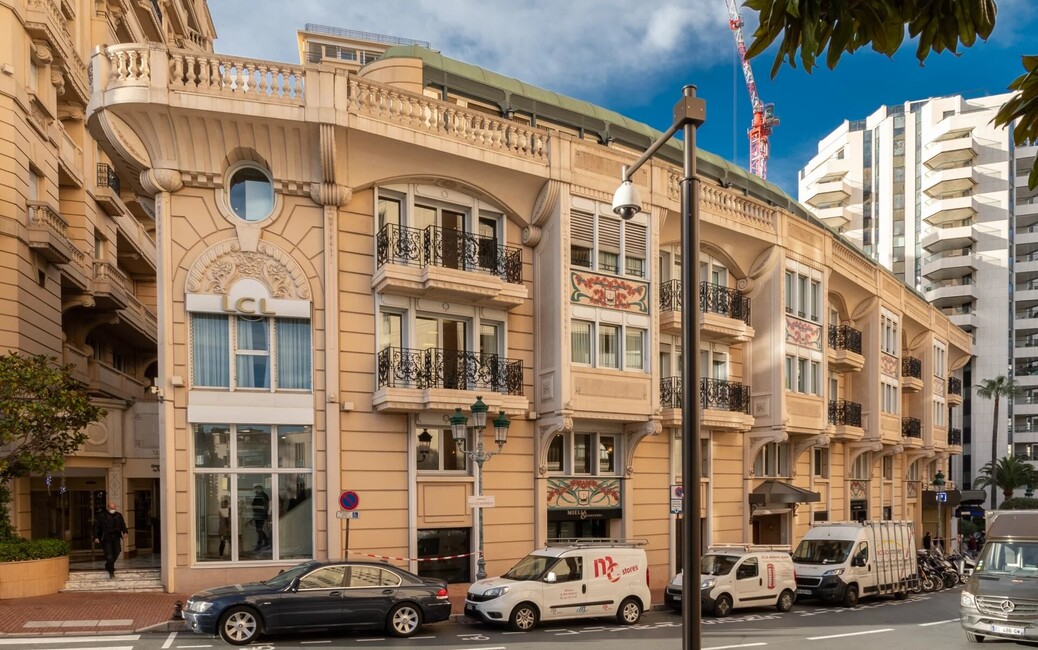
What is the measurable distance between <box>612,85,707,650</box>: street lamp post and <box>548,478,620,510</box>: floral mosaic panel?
16670mm

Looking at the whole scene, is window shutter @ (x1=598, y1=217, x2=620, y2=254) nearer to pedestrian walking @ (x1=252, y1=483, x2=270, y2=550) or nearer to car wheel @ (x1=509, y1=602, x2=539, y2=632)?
car wheel @ (x1=509, y1=602, x2=539, y2=632)

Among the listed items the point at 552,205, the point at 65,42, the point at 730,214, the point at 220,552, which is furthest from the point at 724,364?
the point at 65,42

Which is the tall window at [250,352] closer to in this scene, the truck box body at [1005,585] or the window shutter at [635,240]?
the window shutter at [635,240]

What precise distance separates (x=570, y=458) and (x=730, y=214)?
9.74 m

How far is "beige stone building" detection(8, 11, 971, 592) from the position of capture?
65.5 ft

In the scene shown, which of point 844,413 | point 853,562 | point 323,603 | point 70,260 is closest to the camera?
point 323,603

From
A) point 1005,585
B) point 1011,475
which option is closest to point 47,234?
point 1005,585

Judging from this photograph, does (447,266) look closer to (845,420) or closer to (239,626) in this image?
(239,626)

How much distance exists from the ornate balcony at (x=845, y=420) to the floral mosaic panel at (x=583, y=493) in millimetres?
12377

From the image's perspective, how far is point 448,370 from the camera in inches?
887

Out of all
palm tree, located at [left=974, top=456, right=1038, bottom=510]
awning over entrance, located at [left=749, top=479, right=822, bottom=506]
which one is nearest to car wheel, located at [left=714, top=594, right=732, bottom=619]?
awning over entrance, located at [left=749, top=479, right=822, bottom=506]

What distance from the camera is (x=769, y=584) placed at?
69.3 feet

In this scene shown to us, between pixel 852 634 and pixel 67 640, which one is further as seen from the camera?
pixel 852 634

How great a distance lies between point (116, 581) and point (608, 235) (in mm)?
15181
